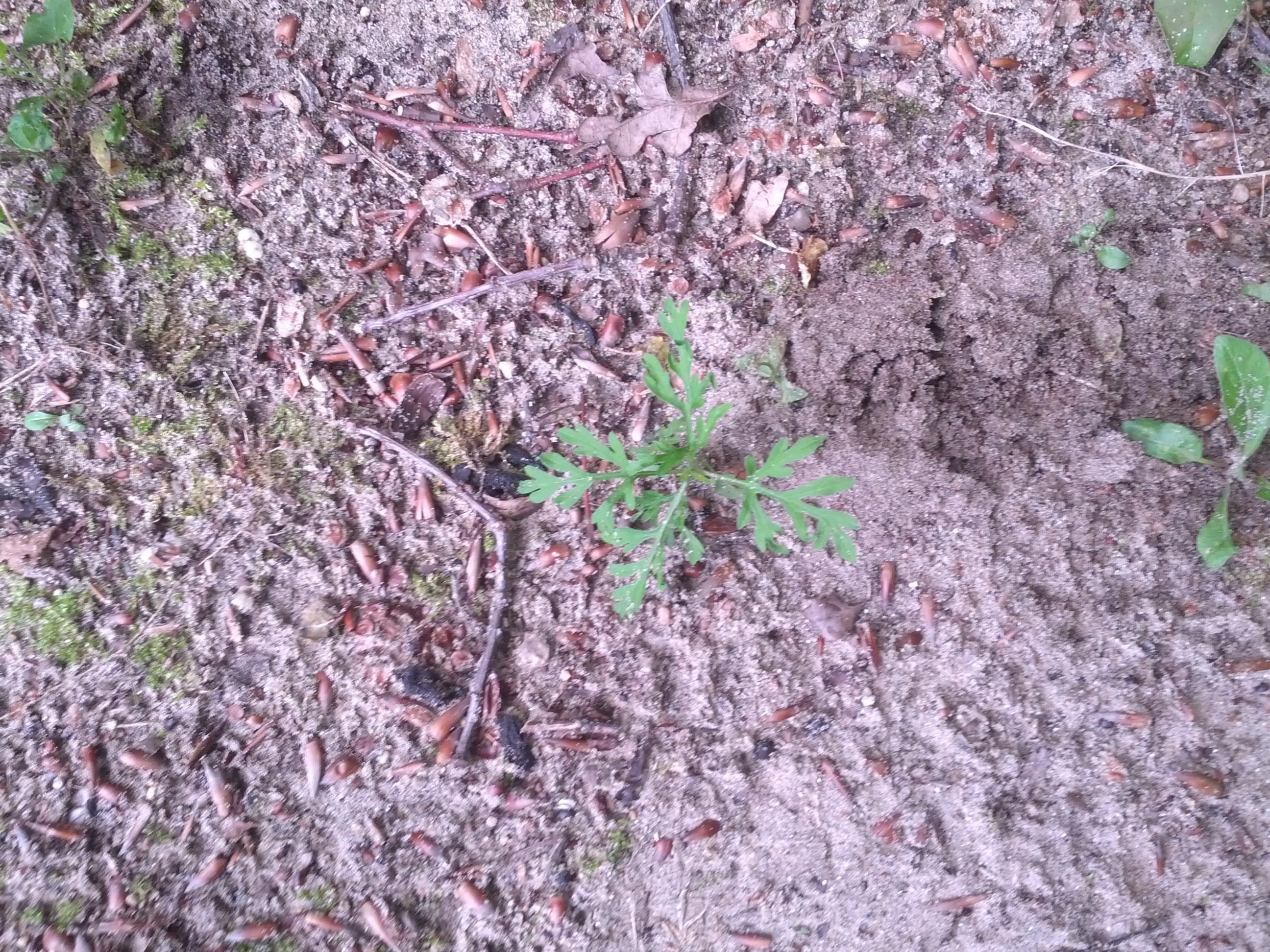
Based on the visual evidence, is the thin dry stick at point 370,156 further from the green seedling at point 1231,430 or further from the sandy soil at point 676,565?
the green seedling at point 1231,430

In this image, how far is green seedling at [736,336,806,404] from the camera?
6.11 ft

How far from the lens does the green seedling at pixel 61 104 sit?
1880 millimetres

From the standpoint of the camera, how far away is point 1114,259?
1895 mm

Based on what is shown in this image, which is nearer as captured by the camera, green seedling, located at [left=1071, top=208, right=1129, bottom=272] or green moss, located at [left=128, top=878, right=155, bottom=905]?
green moss, located at [left=128, top=878, right=155, bottom=905]

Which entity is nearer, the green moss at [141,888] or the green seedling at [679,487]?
the green seedling at [679,487]

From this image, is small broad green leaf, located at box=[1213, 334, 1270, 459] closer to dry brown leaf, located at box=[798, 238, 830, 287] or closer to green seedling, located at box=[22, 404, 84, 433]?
dry brown leaf, located at box=[798, 238, 830, 287]

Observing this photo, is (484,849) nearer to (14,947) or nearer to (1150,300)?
(14,947)

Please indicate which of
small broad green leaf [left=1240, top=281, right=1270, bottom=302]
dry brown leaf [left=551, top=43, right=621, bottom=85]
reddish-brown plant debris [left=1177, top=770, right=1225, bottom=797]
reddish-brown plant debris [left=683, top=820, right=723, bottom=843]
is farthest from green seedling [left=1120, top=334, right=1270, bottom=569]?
dry brown leaf [left=551, top=43, right=621, bottom=85]

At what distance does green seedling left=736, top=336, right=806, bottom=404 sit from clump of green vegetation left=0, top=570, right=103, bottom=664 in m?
1.71

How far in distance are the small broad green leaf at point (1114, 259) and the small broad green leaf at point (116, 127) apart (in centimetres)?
251

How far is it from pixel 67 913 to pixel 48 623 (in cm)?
65

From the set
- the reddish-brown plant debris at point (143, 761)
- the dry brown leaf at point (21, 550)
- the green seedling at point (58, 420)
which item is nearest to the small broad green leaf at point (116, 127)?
the green seedling at point (58, 420)

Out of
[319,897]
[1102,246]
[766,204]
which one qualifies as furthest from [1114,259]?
[319,897]

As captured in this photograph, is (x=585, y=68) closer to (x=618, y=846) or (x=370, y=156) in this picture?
(x=370, y=156)
